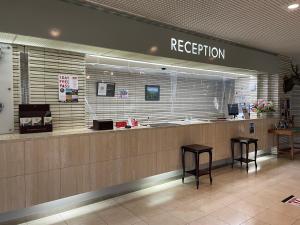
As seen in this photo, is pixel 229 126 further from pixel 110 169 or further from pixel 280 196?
pixel 110 169

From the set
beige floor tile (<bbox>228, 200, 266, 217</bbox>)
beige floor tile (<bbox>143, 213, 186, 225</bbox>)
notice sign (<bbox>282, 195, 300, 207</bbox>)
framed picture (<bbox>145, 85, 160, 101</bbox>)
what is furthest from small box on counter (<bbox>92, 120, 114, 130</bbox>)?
notice sign (<bbox>282, 195, 300, 207</bbox>)

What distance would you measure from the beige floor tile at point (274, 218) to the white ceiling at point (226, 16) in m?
3.07

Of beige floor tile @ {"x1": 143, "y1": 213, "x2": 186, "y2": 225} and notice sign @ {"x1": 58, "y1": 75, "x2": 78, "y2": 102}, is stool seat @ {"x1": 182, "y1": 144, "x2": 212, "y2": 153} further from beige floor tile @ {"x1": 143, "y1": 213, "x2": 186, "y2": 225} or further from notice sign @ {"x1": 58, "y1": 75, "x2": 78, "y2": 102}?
notice sign @ {"x1": 58, "y1": 75, "x2": 78, "y2": 102}

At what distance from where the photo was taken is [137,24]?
3795 mm

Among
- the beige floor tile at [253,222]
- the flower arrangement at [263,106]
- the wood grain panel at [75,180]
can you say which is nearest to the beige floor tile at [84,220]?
the wood grain panel at [75,180]

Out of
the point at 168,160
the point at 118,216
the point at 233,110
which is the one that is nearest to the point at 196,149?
the point at 168,160

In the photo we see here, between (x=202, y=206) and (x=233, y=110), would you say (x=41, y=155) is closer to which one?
(x=202, y=206)

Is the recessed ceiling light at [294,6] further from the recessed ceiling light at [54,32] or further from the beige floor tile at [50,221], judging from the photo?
the beige floor tile at [50,221]

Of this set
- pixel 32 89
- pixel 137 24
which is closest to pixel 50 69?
pixel 32 89

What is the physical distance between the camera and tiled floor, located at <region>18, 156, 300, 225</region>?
314 centimetres

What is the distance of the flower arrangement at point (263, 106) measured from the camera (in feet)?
21.2

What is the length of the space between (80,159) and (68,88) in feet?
3.85

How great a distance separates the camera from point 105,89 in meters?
4.31

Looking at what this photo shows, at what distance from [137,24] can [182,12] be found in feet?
2.48
